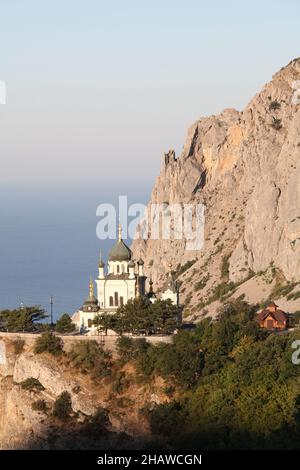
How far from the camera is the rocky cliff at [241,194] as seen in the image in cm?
13712

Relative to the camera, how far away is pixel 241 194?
159 m

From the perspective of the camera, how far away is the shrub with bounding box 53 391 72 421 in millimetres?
99625

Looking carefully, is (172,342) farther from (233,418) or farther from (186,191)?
(186,191)

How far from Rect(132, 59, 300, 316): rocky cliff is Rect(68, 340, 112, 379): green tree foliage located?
106 feet

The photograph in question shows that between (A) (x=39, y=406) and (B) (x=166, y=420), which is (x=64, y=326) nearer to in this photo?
(A) (x=39, y=406)

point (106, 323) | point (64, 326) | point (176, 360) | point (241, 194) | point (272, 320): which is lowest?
point (176, 360)

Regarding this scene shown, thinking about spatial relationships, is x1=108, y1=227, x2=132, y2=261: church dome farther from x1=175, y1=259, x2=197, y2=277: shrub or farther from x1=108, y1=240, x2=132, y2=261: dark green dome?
x1=175, y1=259, x2=197, y2=277: shrub

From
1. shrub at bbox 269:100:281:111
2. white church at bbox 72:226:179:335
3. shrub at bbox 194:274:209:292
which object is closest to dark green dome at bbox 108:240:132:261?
white church at bbox 72:226:179:335

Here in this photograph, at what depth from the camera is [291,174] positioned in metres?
138

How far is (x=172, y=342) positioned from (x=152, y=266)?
67.8 meters

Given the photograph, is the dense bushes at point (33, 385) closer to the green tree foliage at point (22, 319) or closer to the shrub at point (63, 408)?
the shrub at point (63, 408)

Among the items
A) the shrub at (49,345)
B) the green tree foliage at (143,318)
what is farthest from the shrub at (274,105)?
the shrub at (49,345)

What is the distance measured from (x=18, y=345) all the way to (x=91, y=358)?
19.9 feet

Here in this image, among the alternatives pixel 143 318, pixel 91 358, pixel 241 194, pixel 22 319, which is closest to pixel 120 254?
pixel 143 318
